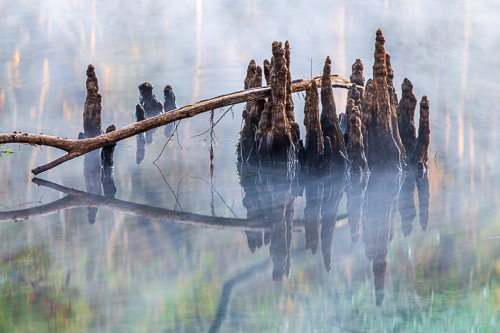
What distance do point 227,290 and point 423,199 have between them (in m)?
5.40

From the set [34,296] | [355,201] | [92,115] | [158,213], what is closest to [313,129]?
[355,201]

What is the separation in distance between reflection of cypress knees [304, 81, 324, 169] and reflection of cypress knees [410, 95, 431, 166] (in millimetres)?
2109

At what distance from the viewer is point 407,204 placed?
10023 mm

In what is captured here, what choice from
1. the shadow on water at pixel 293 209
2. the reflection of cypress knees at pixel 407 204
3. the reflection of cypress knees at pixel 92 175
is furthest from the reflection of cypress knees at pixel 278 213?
the reflection of cypress knees at pixel 92 175

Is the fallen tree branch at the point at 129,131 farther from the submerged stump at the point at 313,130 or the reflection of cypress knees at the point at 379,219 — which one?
the reflection of cypress knees at the point at 379,219

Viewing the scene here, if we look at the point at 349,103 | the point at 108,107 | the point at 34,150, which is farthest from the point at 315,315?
the point at 108,107

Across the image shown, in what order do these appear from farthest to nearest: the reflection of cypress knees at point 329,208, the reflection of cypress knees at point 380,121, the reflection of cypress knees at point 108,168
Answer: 1. the reflection of cypress knees at point 380,121
2. the reflection of cypress knees at point 108,168
3. the reflection of cypress knees at point 329,208

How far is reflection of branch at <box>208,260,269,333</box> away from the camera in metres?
5.41

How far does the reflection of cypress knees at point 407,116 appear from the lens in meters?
12.7

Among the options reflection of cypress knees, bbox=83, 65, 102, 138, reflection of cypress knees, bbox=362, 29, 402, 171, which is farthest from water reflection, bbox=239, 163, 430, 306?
reflection of cypress knees, bbox=83, 65, 102, 138

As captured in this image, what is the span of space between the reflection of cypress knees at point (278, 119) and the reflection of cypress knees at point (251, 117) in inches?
20.6

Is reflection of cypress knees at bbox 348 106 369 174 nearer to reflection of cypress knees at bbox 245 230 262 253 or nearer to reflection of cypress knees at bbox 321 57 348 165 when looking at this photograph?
reflection of cypress knees at bbox 321 57 348 165

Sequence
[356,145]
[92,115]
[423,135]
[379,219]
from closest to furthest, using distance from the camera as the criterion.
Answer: [379,219] < [356,145] < [423,135] < [92,115]

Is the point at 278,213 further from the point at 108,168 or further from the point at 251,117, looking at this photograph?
the point at 108,168
